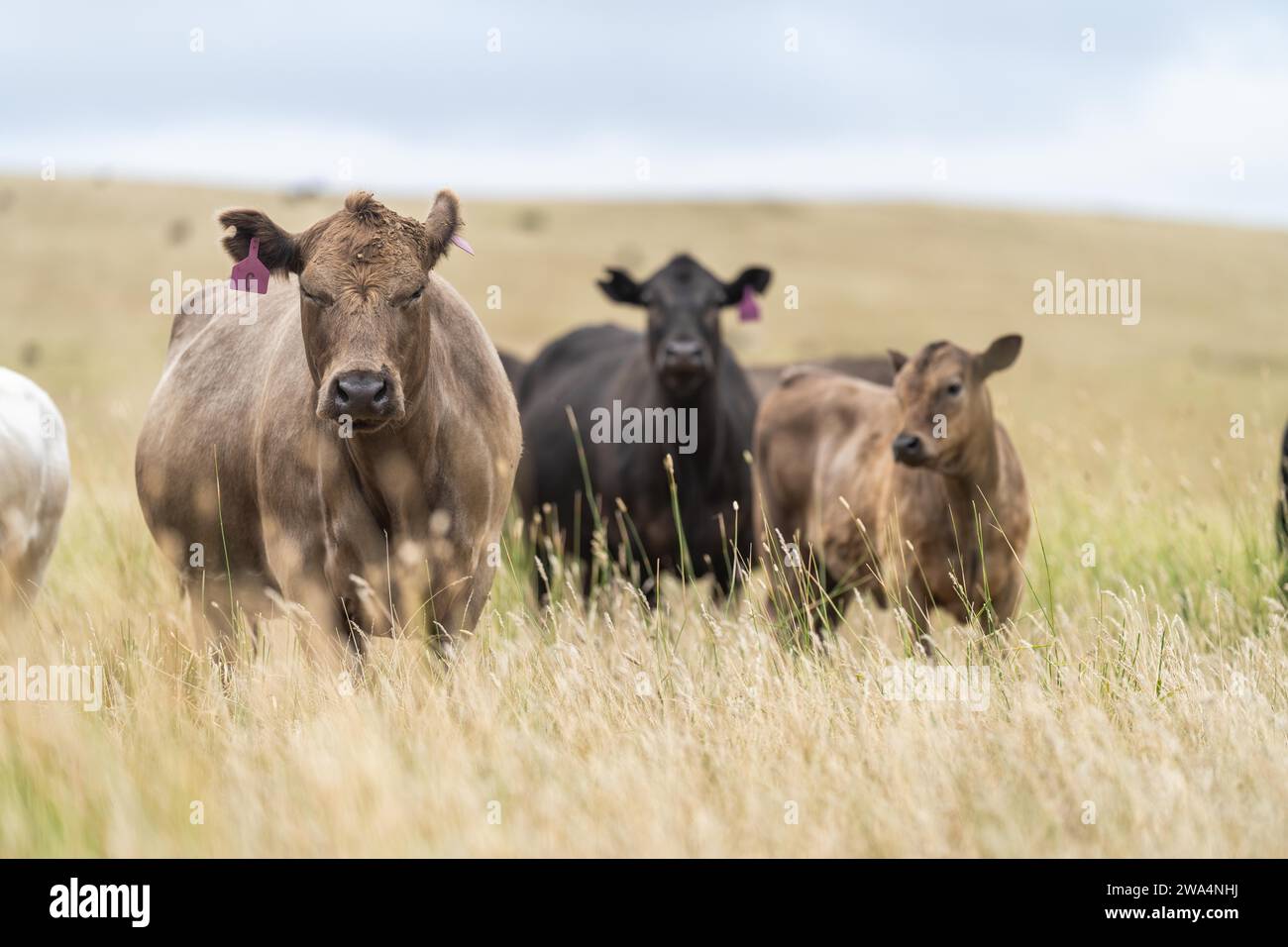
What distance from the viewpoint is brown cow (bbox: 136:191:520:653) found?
4.71 m

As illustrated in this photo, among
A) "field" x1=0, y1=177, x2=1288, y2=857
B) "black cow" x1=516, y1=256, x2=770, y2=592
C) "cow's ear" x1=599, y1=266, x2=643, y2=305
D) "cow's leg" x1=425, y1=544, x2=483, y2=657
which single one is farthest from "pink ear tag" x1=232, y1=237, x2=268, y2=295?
"cow's ear" x1=599, y1=266, x2=643, y2=305

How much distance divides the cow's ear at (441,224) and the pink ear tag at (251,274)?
0.63 m

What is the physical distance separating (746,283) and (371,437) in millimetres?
4512

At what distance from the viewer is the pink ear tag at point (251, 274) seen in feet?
17.1

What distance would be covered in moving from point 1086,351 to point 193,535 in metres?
31.9

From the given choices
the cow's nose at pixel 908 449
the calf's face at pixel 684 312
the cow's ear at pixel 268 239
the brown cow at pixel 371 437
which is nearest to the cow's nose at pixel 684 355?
the calf's face at pixel 684 312

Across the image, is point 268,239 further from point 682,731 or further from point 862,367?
point 862,367

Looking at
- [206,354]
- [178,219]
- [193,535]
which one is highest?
[178,219]

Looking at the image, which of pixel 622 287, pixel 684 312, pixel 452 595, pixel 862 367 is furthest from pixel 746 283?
pixel 452 595

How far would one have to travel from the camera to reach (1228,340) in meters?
38.2

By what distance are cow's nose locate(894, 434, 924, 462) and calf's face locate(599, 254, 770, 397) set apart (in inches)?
73.8
